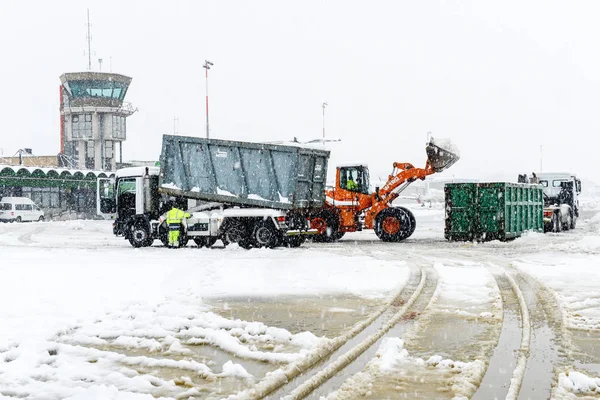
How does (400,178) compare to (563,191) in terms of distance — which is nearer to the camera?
(400,178)

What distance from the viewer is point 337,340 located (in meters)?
7.22

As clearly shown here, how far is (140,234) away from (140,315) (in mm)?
12394

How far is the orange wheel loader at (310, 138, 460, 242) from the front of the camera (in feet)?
74.7

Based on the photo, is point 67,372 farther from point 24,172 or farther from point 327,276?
point 24,172

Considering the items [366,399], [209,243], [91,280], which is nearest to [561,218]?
[209,243]

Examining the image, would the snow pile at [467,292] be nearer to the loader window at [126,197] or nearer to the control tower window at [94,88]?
the loader window at [126,197]

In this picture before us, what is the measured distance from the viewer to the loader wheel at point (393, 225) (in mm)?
22781

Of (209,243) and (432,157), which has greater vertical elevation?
(432,157)

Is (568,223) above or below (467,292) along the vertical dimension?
above

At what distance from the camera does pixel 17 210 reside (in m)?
47.4

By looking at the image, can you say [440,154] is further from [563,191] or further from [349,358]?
[349,358]

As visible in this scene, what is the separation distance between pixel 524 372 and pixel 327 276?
724 centimetres

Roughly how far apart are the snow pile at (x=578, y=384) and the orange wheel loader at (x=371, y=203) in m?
17.1

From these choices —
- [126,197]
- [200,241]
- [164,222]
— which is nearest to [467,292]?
[164,222]
